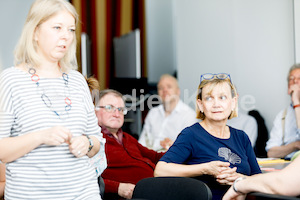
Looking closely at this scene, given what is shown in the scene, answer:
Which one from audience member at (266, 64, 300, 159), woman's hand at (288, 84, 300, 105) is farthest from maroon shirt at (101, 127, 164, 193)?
woman's hand at (288, 84, 300, 105)

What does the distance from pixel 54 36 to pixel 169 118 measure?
3303 millimetres

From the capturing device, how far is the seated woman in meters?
2.11

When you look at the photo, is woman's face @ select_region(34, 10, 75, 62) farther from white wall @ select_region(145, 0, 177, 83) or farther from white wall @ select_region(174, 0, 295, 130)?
white wall @ select_region(145, 0, 177, 83)

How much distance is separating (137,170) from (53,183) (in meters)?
1.29

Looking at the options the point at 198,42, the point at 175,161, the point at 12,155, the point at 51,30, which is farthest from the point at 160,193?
the point at 198,42

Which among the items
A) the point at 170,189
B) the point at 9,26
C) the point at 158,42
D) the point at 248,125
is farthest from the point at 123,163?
the point at 158,42

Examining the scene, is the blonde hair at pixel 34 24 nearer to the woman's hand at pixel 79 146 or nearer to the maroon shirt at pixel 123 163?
the woman's hand at pixel 79 146

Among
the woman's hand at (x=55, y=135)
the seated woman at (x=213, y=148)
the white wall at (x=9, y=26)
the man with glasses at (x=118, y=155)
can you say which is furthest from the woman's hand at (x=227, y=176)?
the white wall at (x=9, y=26)

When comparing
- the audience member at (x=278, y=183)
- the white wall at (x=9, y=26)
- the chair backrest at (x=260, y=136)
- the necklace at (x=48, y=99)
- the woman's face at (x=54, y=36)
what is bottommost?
the chair backrest at (x=260, y=136)

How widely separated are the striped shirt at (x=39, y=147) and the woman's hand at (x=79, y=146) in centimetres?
4

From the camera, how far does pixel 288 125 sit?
12.5 ft

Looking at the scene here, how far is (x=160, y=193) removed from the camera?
1822mm

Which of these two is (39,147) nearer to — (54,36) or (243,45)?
(54,36)

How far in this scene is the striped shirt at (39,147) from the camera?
1556mm
